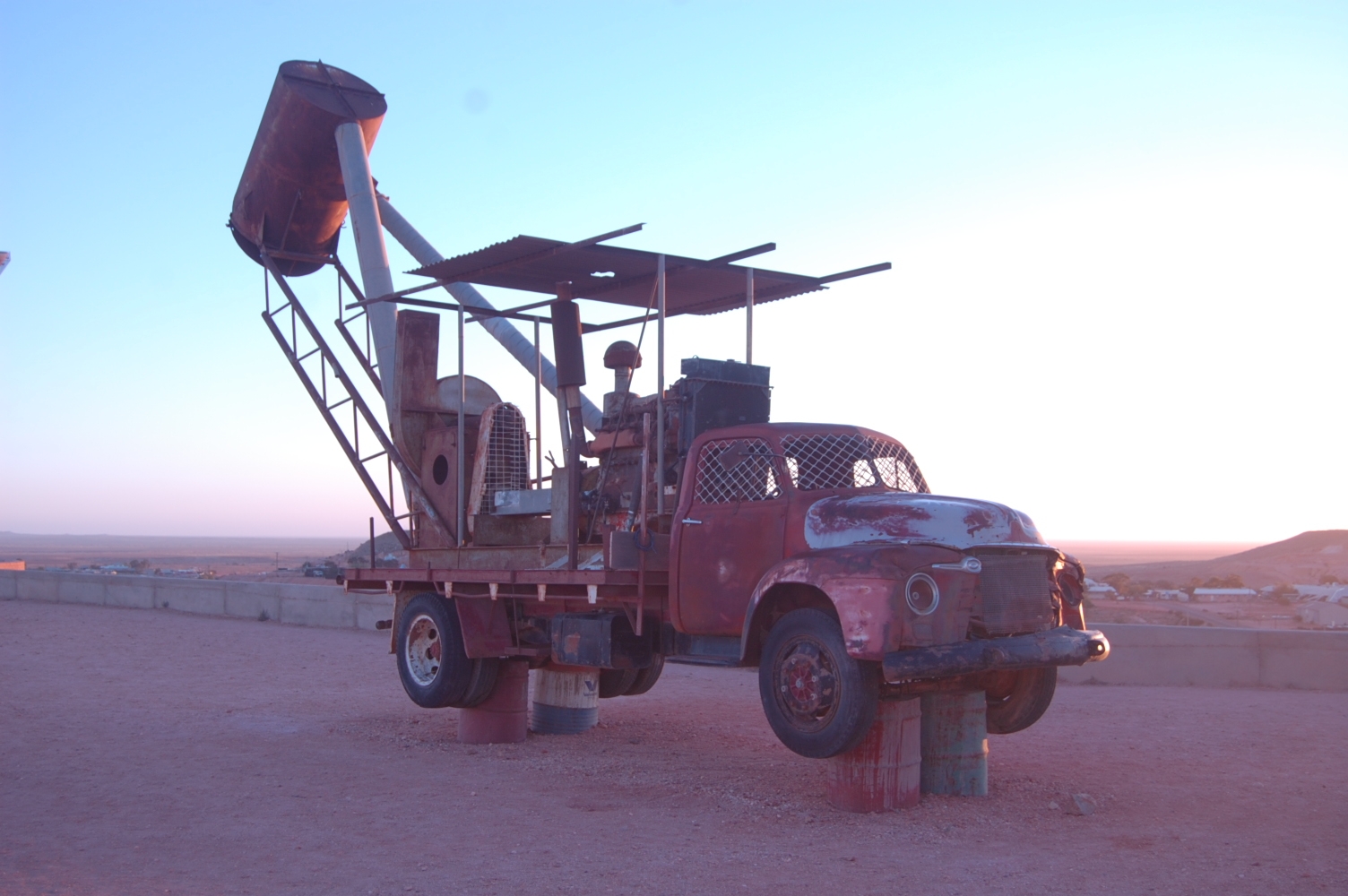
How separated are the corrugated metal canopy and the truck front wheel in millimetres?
2986

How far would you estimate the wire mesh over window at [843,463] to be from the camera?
8.27 metres

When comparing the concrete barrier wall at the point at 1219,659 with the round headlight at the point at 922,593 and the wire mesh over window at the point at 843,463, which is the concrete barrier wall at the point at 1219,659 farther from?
the round headlight at the point at 922,593

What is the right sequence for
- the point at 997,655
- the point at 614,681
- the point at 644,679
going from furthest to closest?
the point at 614,681, the point at 644,679, the point at 997,655

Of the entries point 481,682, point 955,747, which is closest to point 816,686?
point 955,747

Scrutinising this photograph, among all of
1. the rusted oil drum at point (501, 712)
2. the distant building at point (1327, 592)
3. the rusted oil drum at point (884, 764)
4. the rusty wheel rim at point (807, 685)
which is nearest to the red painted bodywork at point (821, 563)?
the rusty wheel rim at point (807, 685)

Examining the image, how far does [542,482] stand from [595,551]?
2248mm

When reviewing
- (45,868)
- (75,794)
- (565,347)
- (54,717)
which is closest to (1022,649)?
(565,347)

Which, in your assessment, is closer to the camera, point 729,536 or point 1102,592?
point 729,536

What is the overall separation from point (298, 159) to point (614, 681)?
7383 mm

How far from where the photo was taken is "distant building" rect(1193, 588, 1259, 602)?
3422cm

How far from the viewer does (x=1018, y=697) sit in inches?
332

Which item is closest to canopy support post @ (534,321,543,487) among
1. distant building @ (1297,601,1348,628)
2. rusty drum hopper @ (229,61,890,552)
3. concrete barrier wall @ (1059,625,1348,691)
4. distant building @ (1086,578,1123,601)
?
rusty drum hopper @ (229,61,890,552)

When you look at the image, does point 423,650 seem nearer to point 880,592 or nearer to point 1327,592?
point 880,592

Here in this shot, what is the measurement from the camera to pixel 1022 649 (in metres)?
7.18
